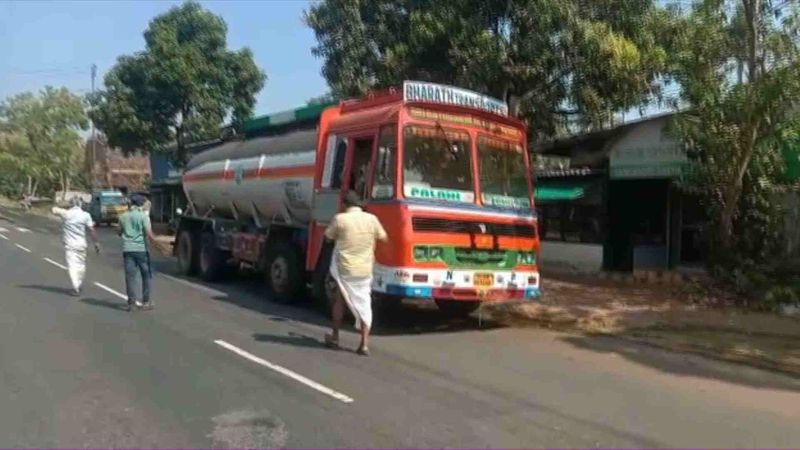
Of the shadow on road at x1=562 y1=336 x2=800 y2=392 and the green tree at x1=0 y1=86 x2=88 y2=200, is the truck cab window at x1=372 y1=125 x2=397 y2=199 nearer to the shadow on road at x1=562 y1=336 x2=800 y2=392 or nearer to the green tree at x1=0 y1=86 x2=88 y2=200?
the shadow on road at x1=562 y1=336 x2=800 y2=392

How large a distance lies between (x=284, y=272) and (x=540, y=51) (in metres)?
5.60

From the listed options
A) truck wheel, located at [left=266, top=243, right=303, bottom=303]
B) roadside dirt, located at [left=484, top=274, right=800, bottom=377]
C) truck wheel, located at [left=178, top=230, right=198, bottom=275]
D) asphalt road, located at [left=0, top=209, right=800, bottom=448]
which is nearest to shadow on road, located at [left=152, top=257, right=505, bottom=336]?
asphalt road, located at [left=0, top=209, right=800, bottom=448]

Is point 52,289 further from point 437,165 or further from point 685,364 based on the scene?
point 685,364

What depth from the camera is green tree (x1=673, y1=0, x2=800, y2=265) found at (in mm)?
12625

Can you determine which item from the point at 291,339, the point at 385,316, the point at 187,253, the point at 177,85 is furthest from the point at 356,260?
the point at 177,85

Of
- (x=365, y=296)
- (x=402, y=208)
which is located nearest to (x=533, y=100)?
(x=402, y=208)

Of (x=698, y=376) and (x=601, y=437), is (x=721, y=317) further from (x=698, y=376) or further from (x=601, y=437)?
(x=601, y=437)

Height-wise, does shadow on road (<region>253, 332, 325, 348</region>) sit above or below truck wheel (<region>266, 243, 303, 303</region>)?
below

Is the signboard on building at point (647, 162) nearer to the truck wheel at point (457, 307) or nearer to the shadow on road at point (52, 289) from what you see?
the truck wheel at point (457, 307)

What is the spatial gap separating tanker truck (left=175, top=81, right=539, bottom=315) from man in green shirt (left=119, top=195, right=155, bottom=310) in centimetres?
206

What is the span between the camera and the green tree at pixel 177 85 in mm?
30062

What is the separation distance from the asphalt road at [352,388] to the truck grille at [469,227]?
1.32 meters

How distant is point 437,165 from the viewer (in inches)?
426

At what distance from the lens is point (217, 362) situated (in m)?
8.64
